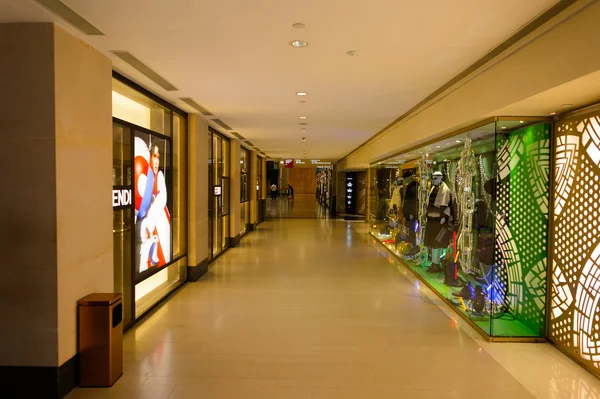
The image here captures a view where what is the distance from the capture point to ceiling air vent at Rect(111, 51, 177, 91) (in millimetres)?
4435

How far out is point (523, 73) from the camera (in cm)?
399

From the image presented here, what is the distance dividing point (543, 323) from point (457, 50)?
10.2ft

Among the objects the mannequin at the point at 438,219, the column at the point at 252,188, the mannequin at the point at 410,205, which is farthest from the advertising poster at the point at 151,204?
the column at the point at 252,188

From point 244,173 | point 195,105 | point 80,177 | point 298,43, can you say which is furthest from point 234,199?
point 298,43

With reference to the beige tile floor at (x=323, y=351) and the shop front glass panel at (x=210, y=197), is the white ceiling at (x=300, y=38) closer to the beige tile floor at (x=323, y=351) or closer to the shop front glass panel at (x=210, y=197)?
A: the beige tile floor at (x=323, y=351)

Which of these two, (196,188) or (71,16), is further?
(196,188)

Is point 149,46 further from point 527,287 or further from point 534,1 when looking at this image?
point 527,287

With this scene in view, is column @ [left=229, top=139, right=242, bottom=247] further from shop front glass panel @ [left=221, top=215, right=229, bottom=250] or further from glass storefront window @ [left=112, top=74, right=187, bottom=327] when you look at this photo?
glass storefront window @ [left=112, top=74, right=187, bottom=327]

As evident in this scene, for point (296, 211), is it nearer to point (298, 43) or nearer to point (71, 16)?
point (298, 43)

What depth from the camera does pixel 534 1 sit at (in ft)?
10.2

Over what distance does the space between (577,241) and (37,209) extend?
4856mm

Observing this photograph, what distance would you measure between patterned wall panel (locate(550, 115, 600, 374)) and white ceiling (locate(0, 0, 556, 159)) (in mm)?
1300

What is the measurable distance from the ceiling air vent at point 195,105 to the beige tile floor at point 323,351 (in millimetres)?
2952

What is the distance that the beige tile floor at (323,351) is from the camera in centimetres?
390
